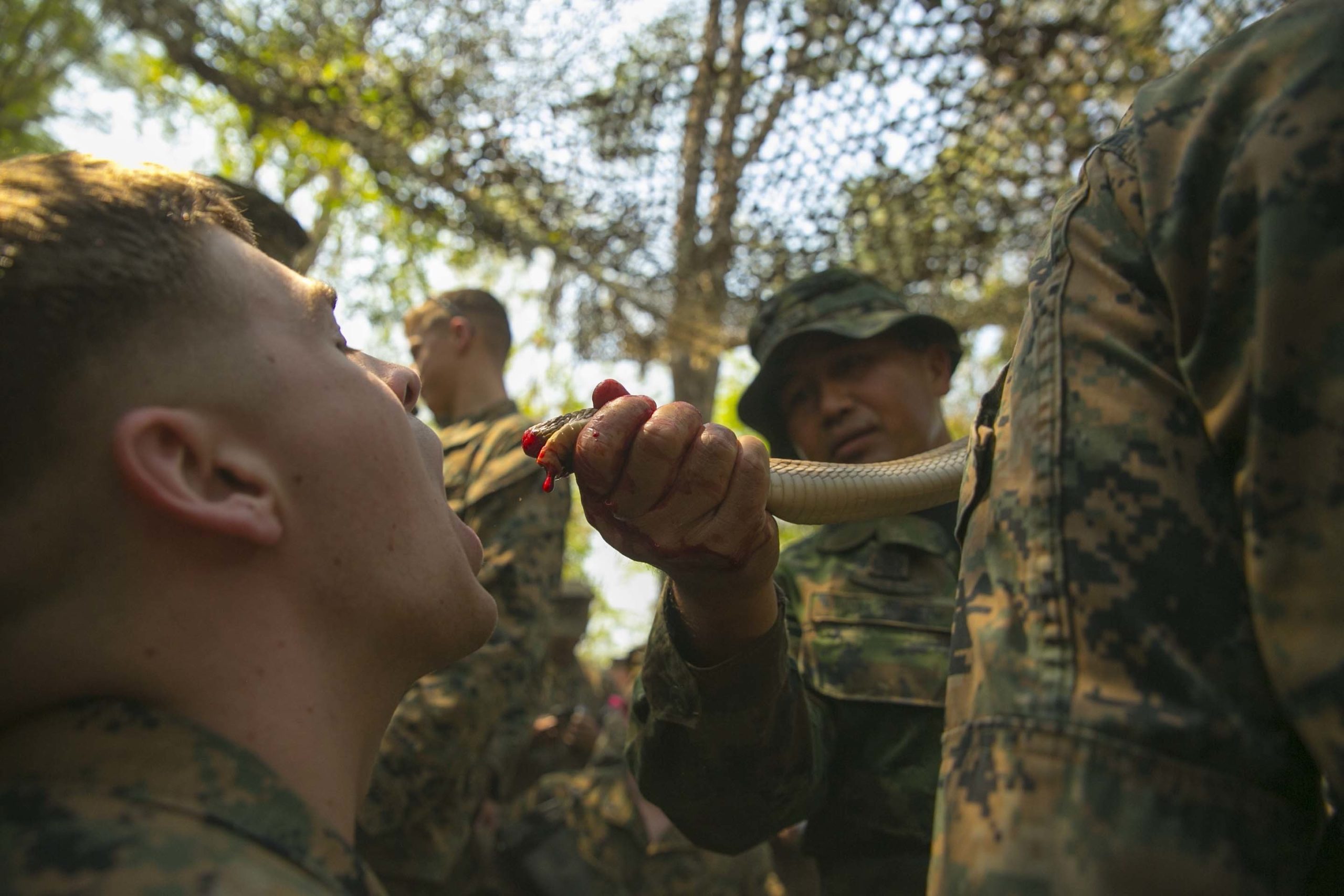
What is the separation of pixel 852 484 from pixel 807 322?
147 cm

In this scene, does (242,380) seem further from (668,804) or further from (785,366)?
(785,366)

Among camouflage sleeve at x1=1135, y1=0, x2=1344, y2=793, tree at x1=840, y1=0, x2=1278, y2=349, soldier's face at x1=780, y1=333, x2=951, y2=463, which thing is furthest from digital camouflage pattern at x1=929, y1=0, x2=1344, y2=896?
tree at x1=840, y1=0, x2=1278, y2=349

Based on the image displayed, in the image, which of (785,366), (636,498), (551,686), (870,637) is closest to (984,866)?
(636,498)

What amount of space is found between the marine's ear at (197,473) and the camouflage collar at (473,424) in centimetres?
338

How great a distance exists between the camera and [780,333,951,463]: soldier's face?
376 centimetres

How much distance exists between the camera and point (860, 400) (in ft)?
12.5

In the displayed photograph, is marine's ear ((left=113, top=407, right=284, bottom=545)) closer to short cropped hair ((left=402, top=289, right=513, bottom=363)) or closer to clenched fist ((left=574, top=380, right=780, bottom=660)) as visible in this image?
clenched fist ((left=574, top=380, right=780, bottom=660))

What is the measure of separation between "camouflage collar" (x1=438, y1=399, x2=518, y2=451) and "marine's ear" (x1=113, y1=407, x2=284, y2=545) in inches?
133

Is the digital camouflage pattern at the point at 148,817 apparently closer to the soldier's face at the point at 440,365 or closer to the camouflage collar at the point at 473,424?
the camouflage collar at the point at 473,424

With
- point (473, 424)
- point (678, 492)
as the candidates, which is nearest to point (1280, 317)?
point (678, 492)

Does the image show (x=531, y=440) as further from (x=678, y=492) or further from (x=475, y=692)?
(x=475, y=692)

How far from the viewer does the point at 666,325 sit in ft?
20.9

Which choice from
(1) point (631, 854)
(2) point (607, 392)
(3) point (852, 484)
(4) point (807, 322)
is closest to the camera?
(2) point (607, 392)

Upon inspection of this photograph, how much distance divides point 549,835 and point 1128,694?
6115mm
